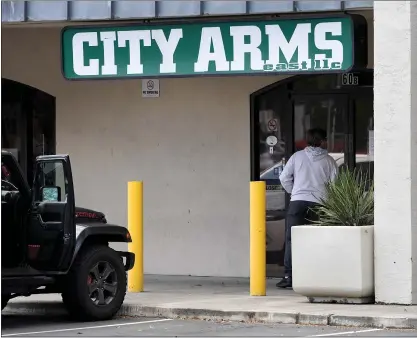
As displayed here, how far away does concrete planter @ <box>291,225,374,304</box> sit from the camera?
471 inches

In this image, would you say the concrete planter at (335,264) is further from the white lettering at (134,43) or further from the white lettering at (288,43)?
the white lettering at (134,43)

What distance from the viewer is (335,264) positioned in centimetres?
1201

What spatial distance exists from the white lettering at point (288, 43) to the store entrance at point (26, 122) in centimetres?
465

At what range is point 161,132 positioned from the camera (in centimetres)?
1590

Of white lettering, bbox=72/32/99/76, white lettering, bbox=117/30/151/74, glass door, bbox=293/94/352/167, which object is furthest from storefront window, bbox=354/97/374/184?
white lettering, bbox=72/32/99/76

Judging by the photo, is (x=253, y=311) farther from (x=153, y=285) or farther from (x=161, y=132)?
(x=161, y=132)

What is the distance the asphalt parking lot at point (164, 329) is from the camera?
1052 cm

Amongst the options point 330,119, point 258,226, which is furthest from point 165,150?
point 258,226

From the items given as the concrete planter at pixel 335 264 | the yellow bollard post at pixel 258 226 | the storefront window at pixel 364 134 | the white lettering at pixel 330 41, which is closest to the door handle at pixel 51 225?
the yellow bollard post at pixel 258 226

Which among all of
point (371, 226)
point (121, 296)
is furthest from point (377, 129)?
point (121, 296)

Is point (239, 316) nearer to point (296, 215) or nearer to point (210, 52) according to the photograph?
point (296, 215)

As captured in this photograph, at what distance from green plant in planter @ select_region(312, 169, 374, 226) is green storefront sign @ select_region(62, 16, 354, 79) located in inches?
54.6

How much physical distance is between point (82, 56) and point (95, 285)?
11.5 feet

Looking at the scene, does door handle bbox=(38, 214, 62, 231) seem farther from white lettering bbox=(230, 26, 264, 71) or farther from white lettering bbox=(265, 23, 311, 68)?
white lettering bbox=(265, 23, 311, 68)
